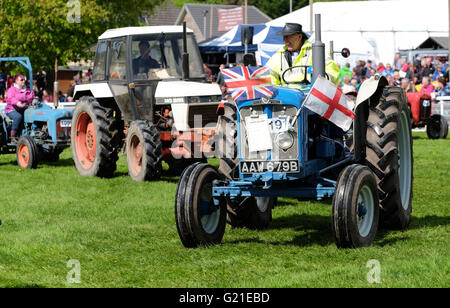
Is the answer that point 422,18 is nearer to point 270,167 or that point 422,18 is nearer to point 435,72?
point 435,72

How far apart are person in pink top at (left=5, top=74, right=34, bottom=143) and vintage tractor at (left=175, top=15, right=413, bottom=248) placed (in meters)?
8.97

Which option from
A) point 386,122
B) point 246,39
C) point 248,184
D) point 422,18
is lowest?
point 248,184

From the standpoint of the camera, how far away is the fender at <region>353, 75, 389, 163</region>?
7.45 metres

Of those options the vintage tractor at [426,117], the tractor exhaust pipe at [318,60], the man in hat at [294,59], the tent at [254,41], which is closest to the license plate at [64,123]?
the man in hat at [294,59]

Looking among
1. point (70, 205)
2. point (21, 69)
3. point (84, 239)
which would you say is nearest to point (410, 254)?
point (84, 239)

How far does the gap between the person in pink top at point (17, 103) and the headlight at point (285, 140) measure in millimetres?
10238

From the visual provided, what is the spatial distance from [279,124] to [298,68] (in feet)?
4.05

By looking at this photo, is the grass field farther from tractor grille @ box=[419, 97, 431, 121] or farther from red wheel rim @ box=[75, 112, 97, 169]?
tractor grille @ box=[419, 97, 431, 121]

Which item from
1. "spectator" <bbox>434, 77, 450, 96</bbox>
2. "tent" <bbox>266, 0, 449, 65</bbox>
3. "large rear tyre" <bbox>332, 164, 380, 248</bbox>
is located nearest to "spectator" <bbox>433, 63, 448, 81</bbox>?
"spectator" <bbox>434, 77, 450, 96</bbox>

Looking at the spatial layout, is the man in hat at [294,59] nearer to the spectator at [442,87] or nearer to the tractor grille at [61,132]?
the tractor grille at [61,132]

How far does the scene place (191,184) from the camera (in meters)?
7.09

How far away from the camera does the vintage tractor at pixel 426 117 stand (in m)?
19.3

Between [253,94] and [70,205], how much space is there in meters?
4.10

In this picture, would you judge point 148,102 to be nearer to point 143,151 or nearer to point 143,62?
point 143,62
